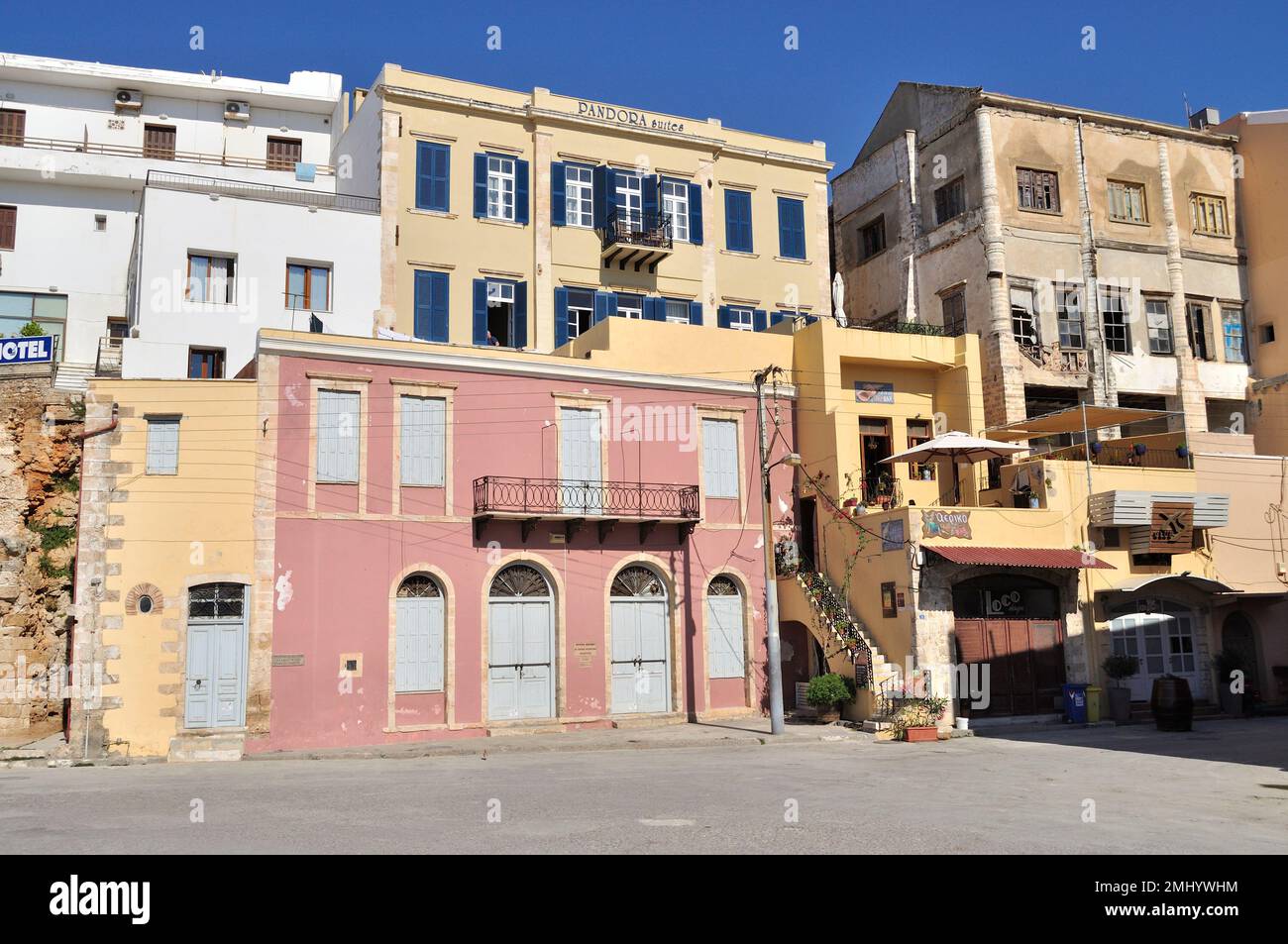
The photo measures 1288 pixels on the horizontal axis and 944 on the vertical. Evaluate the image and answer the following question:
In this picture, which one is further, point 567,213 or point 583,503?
point 567,213

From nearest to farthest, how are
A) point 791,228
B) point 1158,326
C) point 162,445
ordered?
1. point 162,445
2. point 1158,326
3. point 791,228

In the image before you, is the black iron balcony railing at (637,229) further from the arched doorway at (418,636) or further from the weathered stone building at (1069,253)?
the arched doorway at (418,636)

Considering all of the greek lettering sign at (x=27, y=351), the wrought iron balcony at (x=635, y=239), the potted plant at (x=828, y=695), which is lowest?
the potted plant at (x=828, y=695)

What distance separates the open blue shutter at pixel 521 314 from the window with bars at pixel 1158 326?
61.9 ft

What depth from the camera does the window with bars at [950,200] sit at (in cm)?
3384

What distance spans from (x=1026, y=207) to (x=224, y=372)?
75.8ft

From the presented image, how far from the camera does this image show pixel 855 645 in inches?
1014

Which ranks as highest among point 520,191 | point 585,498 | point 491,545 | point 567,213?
point 520,191

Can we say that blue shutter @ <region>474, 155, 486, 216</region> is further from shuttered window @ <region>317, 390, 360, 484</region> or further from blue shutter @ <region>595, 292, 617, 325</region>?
shuttered window @ <region>317, 390, 360, 484</region>

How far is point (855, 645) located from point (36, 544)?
19.2 meters

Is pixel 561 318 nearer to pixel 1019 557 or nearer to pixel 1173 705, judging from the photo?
pixel 1019 557

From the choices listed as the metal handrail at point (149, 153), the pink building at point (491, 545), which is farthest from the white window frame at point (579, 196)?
Result: the metal handrail at point (149, 153)

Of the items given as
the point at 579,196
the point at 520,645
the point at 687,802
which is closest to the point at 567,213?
the point at 579,196
